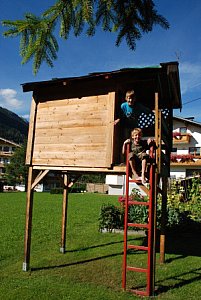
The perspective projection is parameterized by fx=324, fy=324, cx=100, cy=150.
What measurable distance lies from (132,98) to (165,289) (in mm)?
4188

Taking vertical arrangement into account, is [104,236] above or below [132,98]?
below

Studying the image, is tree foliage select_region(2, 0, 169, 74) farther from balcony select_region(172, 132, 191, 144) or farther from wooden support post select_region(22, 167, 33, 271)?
balcony select_region(172, 132, 191, 144)

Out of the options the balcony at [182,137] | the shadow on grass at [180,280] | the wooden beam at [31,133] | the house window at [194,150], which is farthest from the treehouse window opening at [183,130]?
the wooden beam at [31,133]

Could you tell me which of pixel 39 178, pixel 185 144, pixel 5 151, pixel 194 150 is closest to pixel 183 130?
pixel 185 144

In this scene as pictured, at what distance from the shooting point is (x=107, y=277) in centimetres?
751

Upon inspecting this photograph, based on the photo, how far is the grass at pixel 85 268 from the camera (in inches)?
255

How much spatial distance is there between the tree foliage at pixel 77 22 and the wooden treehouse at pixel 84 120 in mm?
1741

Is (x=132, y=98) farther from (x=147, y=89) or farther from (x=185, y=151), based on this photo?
(x=185, y=151)

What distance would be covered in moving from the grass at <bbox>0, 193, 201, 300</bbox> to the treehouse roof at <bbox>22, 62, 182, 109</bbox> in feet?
14.5

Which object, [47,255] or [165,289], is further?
[47,255]

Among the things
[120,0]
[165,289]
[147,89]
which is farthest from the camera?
[147,89]

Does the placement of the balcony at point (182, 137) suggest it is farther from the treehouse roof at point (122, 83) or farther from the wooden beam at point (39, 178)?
the wooden beam at point (39, 178)

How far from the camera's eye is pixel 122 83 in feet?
25.7

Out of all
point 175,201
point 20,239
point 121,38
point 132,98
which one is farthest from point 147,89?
point 175,201
